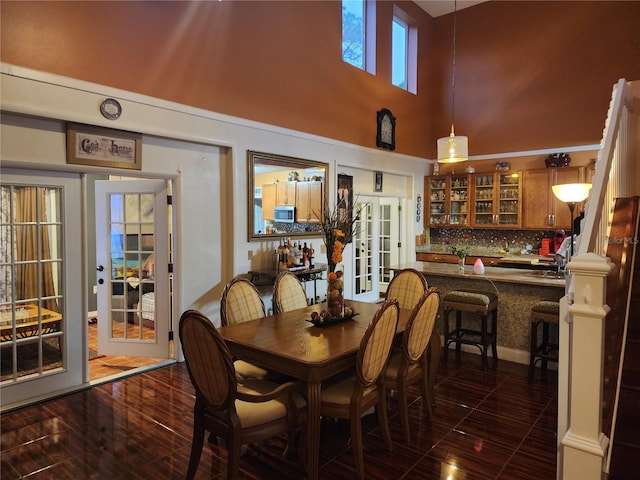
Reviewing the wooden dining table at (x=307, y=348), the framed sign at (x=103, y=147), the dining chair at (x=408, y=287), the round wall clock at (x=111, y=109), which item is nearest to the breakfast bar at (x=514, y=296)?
the dining chair at (x=408, y=287)

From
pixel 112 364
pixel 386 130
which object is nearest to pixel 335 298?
pixel 112 364

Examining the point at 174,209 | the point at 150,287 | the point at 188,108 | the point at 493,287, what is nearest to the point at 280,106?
the point at 188,108

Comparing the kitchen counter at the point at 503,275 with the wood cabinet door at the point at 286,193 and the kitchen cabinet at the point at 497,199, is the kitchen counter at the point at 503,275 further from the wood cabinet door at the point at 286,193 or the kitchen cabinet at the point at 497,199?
the kitchen cabinet at the point at 497,199

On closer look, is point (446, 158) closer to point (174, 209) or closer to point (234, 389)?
point (174, 209)

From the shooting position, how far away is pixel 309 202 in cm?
589

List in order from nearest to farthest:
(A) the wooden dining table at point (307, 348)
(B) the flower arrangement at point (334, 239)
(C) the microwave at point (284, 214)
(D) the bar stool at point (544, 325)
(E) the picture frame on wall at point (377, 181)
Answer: (A) the wooden dining table at point (307, 348) < (B) the flower arrangement at point (334, 239) < (D) the bar stool at point (544, 325) < (C) the microwave at point (284, 214) < (E) the picture frame on wall at point (377, 181)

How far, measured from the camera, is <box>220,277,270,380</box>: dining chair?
300 centimetres

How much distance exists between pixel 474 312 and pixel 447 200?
3.93 meters

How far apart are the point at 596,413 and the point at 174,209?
387cm

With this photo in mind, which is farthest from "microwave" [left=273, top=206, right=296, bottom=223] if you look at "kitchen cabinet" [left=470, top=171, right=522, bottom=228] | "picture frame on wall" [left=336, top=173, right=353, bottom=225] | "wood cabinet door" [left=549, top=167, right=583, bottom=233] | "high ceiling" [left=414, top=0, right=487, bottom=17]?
"high ceiling" [left=414, top=0, right=487, bottom=17]

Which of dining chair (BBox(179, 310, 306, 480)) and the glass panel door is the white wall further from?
dining chair (BBox(179, 310, 306, 480))

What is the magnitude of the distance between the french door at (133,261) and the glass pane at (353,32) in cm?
387

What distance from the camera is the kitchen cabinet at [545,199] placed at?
6.76 meters

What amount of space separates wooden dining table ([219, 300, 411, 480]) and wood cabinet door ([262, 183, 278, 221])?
7.21ft
